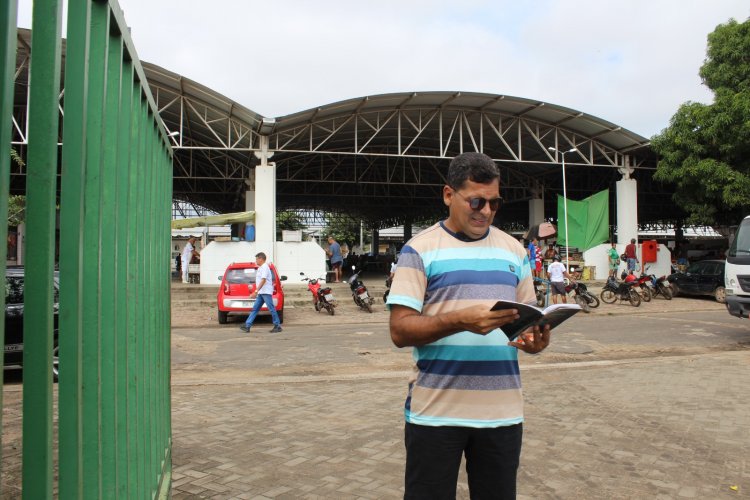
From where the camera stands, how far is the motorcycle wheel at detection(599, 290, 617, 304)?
16.9 m

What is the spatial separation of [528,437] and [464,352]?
9.43 ft

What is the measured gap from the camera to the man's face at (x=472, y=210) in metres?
2.24

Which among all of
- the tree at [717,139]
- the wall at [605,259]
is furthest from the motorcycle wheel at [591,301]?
the wall at [605,259]

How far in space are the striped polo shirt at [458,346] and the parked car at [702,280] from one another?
60.4 feet

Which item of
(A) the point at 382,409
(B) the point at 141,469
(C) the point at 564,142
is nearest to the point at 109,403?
(B) the point at 141,469

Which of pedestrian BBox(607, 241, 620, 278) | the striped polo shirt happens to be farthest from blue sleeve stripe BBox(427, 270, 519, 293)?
pedestrian BBox(607, 241, 620, 278)

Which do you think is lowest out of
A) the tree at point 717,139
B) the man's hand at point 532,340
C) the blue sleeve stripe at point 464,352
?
the blue sleeve stripe at point 464,352

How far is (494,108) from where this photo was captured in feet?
66.9

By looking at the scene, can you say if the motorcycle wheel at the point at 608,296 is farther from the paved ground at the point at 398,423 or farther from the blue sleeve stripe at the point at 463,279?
the blue sleeve stripe at the point at 463,279

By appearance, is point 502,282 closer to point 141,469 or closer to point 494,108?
point 141,469

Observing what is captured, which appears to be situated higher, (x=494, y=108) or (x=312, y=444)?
(x=494, y=108)

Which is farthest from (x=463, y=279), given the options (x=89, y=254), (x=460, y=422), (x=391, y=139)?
(x=391, y=139)

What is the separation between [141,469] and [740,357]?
8.78m

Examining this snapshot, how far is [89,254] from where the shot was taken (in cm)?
148
